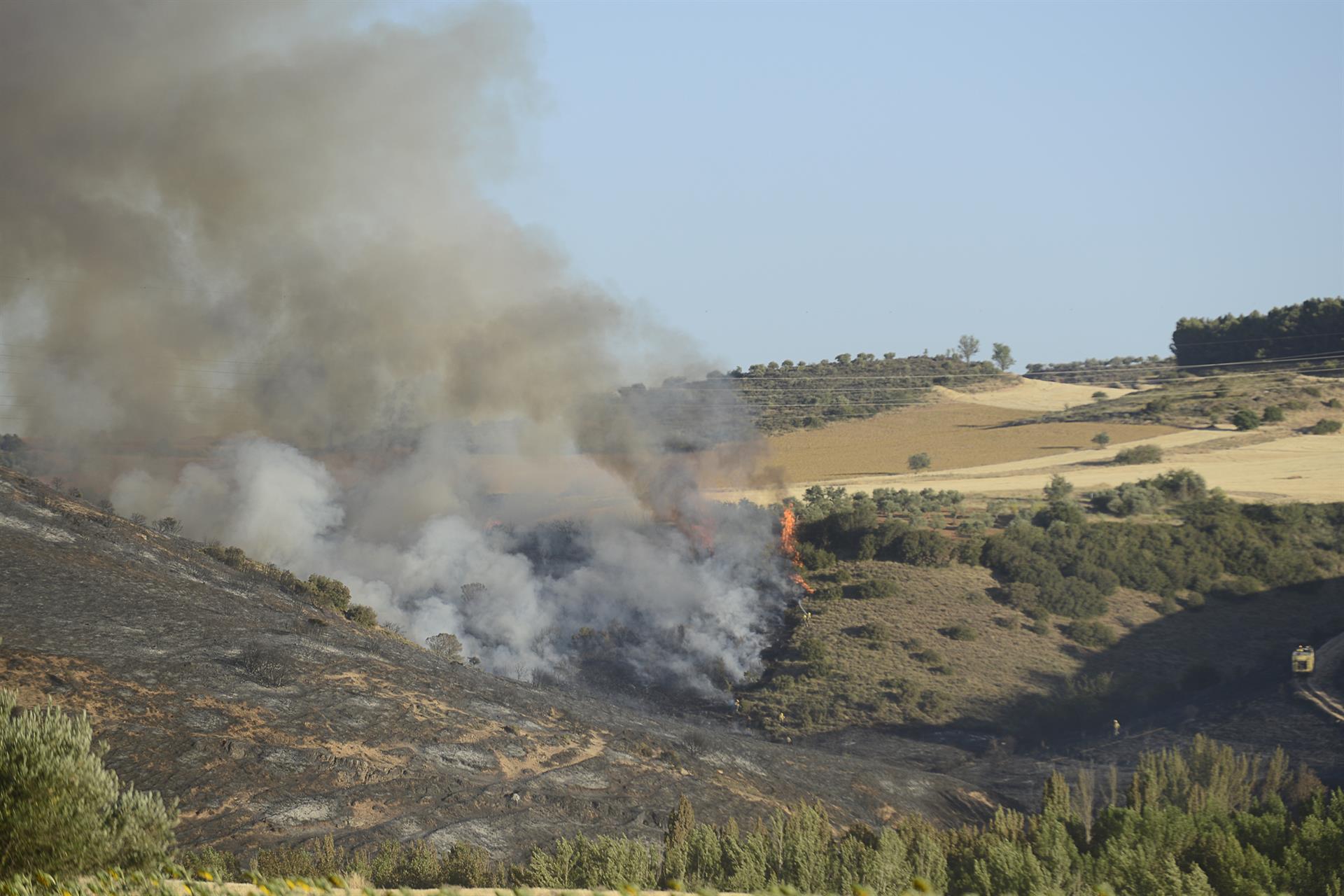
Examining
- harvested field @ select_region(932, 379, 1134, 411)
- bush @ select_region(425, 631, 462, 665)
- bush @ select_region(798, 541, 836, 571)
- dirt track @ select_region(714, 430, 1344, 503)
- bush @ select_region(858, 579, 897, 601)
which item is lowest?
bush @ select_region(425, 631, 462, 665)

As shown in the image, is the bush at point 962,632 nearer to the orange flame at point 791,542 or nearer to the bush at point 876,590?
the bush at point 876,590

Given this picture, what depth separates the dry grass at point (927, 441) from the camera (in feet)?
334

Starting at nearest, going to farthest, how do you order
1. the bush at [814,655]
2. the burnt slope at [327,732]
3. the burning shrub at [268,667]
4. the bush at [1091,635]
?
the burnt slope at [327,732] < the burning shrub at [268,667] < the bush at [814,655] < the bush at [1091,635]

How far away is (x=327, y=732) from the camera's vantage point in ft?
104

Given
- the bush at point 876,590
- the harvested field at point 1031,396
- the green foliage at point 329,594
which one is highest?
the harvested field at point 1031,396

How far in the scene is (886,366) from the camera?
150000 millimetres

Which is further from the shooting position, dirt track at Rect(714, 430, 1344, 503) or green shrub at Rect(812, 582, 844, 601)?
dirt track at Rect(714, 430, 1344, 503)

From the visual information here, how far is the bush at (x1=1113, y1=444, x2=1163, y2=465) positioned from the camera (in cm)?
9375

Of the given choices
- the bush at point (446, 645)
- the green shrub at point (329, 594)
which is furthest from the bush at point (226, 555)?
the bush at point (446, 645)

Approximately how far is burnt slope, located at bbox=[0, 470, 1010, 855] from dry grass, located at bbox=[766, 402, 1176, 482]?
55.6m

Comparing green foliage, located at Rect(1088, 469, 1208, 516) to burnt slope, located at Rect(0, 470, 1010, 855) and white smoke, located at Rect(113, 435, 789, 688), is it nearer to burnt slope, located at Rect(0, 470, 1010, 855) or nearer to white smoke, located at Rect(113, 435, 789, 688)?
white smoke, located at Rect(113, 435, 789, 688)

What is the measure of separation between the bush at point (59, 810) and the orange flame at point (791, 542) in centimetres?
5214

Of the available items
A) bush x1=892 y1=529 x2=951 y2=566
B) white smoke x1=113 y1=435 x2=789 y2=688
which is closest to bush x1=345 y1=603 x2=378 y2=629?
white smoke x1=113 y1=435 x2=789 y2=688

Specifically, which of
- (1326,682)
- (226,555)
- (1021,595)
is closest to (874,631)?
(1021,595)
